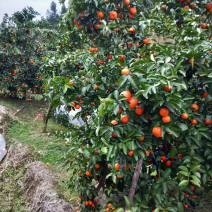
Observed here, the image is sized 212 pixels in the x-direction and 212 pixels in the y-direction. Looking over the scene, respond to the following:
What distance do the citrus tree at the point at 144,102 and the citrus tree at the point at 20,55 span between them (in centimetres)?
549

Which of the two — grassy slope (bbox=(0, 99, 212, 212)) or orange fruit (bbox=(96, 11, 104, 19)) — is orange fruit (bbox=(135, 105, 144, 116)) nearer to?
orange fruit (bbox=(96, 11, 104, 19))

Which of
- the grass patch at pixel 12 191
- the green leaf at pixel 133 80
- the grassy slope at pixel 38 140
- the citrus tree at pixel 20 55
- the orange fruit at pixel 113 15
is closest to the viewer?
the green leaf at pixel 133 80

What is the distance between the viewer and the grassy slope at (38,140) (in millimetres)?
3555

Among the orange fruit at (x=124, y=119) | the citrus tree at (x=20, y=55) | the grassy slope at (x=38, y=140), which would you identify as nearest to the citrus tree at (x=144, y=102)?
the orange fruit at (x=124, y=119)

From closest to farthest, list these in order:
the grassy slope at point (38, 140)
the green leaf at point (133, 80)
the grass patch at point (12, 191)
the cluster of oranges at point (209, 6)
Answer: the green leaf at point (133, 80) < the cluster of oranges at point (209, 6) < the grass patch at point (12, 191) < the grassy slope at point (38, 140)

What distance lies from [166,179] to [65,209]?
151 cm

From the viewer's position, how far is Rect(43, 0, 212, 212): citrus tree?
116cm

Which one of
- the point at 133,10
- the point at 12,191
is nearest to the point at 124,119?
the point at 133,10

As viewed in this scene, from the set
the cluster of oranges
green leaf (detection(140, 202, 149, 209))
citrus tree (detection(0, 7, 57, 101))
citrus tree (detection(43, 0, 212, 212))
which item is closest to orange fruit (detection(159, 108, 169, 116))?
citrus tree (detection(43, 0, 212, 212))

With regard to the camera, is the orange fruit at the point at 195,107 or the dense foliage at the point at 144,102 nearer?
the dense foliage at the point at 144,102

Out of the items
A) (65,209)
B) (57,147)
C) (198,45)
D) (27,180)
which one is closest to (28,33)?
(57,147)

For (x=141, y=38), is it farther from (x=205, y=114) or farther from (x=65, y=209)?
(x=65, y=209)

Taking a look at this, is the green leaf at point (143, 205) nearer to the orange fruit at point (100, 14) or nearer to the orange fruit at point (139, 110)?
the orange fruit at point (139, 110)

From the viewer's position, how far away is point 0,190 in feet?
10.2
